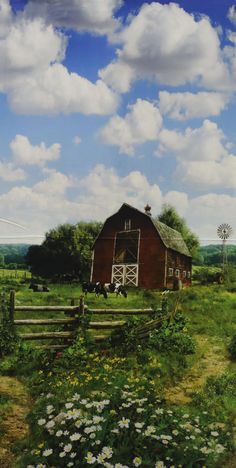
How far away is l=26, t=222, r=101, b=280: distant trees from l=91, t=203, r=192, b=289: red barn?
3.63ft

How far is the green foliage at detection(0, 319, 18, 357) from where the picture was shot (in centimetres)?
1257

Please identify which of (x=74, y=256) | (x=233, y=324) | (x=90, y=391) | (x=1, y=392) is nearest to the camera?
(x=90, y=391)

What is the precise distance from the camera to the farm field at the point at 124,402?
671 centimetres

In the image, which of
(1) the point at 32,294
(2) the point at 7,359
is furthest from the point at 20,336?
(1) the point at 32,294

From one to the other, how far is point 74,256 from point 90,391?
71.6ft

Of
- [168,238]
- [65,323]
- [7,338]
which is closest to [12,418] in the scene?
[7,338]

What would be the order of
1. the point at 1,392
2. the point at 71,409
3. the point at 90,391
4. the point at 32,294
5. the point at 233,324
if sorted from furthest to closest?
the point at 32,294
the point at 233,324
the point at 1,392
the point at 90,391
the point at 71,409

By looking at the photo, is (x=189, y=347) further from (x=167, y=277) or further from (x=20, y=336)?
(x=167, y=277)

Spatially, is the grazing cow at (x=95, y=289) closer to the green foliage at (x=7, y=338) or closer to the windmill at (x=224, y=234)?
the windmill at (x=224, y=234)

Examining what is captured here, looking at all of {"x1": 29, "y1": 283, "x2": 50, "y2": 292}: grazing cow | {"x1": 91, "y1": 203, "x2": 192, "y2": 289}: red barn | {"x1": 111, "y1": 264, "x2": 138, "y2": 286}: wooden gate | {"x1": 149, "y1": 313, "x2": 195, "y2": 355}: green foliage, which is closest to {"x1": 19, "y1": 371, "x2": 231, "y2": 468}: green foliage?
{"x1": 149, "y1": 313, "x2": 195, "y2": 355}: green foliage

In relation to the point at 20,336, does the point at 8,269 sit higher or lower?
higher

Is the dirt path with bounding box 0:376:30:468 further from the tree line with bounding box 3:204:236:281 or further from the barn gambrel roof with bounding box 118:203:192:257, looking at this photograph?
the barn gambrel roof with bounding box 118:203:192:257

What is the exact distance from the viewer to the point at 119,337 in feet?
43.8

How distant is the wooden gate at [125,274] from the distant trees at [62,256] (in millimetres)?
2240
